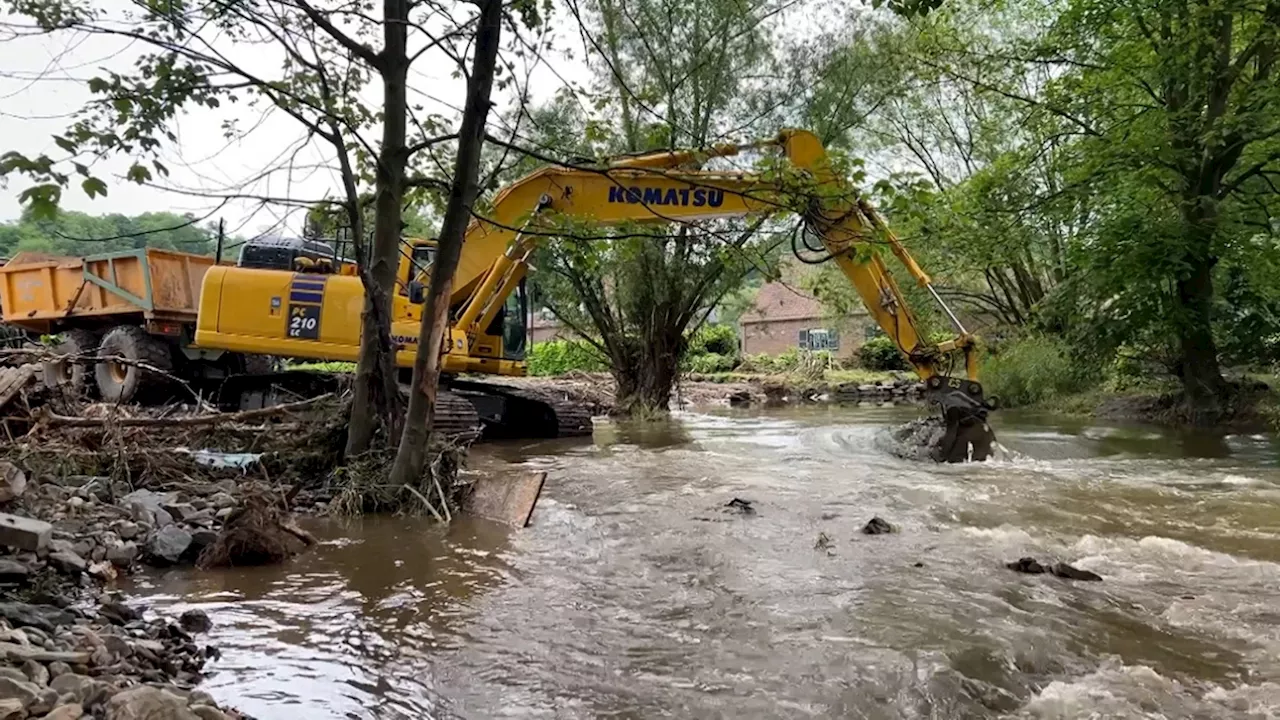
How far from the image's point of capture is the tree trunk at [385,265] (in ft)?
24.4

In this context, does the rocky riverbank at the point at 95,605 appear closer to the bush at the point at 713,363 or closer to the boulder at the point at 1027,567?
the boulder at the point at 1027,567

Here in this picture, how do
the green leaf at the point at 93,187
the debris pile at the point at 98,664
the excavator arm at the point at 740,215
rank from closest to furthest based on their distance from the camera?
the debris pile at the point at 98,664 < the green leaf at the point at 93,187 < the excavator arm at the point at 740,215

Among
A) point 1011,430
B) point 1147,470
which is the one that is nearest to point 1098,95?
point 1011,430

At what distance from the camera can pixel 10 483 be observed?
17.3ft

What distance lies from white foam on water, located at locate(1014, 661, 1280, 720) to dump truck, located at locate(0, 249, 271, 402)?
1083 cm

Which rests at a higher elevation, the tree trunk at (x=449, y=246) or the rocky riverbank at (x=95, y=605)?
the tree trunk at (x=449, y=246)

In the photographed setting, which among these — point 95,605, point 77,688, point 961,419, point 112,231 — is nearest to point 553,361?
point 961,419

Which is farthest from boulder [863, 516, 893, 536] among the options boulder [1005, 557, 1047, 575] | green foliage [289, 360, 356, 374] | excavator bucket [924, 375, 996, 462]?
green foliage [289, 360, 356, 374]

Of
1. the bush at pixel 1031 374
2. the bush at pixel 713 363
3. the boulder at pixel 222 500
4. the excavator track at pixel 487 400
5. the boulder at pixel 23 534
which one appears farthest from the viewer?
the bush at pixel 713 363

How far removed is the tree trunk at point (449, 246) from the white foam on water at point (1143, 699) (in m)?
4.92

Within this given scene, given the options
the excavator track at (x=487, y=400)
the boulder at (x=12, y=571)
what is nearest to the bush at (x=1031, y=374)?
the excavator track at (x=487, y=400)

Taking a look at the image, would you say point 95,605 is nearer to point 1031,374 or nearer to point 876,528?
point 876,528

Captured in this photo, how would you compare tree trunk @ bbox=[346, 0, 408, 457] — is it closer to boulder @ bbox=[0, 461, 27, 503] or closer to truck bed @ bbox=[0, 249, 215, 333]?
boulder @ bbox=[0, 461, 27, 503]

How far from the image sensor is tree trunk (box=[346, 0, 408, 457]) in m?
7.45
